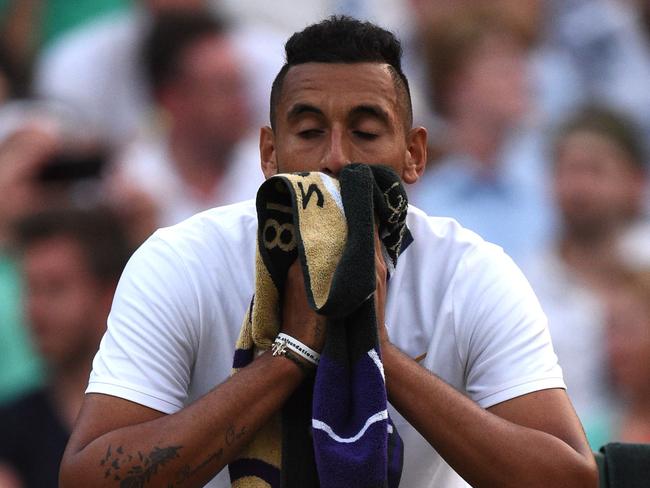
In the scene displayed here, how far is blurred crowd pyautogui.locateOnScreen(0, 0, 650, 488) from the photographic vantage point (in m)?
4.59

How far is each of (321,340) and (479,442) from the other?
1.09 feet

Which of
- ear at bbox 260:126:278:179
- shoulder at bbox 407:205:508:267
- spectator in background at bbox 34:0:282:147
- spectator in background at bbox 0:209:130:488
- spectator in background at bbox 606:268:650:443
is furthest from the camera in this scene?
spectator in background at bbox 34:0:282:147

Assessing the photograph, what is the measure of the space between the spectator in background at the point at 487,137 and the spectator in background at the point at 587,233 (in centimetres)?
9

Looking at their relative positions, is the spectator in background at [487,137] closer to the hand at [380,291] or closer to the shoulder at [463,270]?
the shoulder at [463,270]

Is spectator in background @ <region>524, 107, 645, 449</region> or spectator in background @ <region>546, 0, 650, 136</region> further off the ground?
spectator in background @ <region>546, 0, 650, 136</region>

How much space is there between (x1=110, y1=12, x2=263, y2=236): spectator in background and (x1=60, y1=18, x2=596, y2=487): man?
A: 2103 mm

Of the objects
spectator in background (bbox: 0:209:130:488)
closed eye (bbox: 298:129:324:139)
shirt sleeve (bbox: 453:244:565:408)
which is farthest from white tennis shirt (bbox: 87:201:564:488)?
spectator in background (bbox: 0:209:130:488)

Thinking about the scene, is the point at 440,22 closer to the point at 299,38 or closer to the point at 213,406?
the point at 299,38

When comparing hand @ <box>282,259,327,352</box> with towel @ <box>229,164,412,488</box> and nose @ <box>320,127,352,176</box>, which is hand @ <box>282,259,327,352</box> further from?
nose @ <box>320,127,352,176</box>

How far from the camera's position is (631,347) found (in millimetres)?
4676

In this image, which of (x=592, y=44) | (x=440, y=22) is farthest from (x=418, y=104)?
(x=592, y=44)

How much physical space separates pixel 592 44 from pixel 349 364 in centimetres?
326

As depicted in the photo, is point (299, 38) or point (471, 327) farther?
point (299, 38)

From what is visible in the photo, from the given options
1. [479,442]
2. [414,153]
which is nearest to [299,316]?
[479,442]
